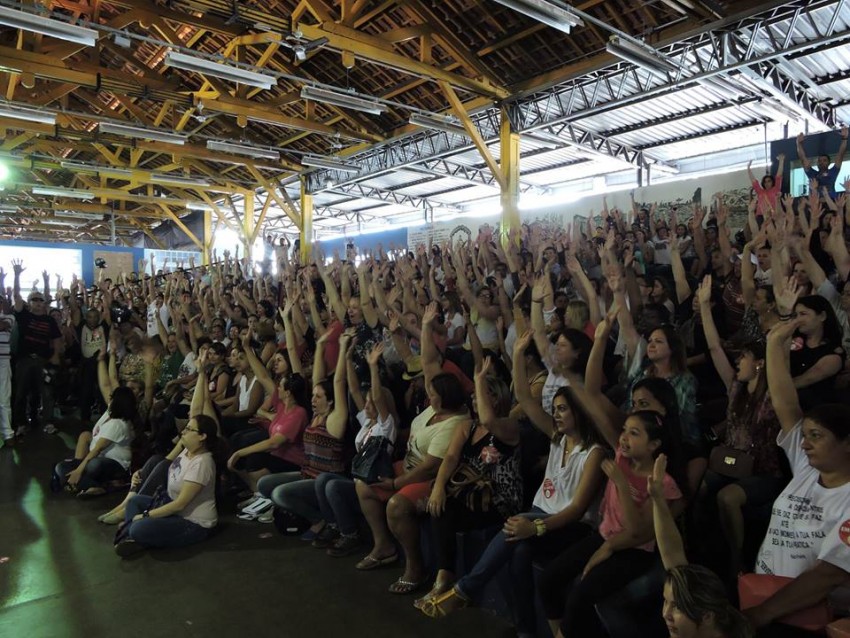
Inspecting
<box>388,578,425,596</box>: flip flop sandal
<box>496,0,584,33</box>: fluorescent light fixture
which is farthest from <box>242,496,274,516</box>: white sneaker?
<box>496,0,584,33</box>: fluorescent light fixture

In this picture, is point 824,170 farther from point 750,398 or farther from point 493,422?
point 493,422

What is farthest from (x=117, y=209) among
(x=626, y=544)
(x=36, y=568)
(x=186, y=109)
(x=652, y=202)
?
(x=626, y=544)

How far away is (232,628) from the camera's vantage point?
2.84m

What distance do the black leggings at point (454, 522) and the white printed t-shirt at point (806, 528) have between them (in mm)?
1212

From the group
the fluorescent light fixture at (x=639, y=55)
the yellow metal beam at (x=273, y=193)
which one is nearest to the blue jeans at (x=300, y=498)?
the fluorescent light fixture at (x=639, y=55)

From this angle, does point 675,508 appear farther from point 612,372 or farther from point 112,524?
point 112,524

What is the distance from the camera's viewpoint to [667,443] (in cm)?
236

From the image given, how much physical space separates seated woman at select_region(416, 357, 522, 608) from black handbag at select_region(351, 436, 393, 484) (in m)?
0.49

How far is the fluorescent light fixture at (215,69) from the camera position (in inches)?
275

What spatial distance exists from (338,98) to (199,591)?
22.6 ft

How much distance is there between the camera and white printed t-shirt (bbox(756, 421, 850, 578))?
1865 millimetres

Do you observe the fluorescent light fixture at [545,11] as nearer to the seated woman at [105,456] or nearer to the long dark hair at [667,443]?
the long dark hair at [667,443]

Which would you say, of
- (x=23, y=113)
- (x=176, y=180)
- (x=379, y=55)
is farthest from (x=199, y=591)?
(x=176, y=180)

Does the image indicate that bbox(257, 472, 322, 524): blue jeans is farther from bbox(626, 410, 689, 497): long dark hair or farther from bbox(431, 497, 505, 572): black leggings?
bbox(626, 410, 689, 497): long dark hair
